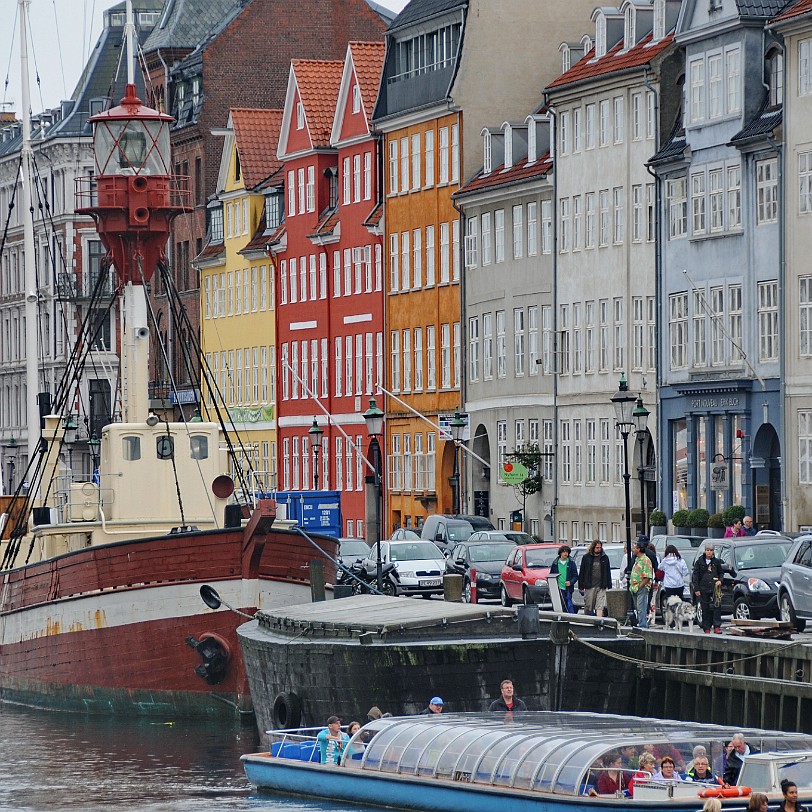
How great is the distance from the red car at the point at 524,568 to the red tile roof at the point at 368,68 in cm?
4580

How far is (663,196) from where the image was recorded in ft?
242

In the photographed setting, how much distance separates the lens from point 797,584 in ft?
134

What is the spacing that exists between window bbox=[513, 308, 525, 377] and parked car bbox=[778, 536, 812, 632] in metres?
43.3

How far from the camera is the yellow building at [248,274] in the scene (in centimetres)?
11100

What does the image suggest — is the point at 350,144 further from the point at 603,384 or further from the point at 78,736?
the point at 78,736

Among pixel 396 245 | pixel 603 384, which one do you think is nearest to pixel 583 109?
pixel 603 384

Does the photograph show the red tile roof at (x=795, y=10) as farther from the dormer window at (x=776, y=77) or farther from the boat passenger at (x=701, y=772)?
the boat passenger at (x=701, y=772)

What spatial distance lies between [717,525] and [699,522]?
3.65ft

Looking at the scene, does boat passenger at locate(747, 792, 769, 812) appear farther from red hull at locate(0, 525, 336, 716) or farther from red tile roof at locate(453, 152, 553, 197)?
red tile roof at locate(453, 152, 553, 197)

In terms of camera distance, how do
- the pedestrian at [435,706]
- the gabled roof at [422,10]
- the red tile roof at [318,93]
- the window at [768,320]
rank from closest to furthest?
the pedestrian at [435,706] < the window at [768,320] < the gabled roof at [422,10] < the red tile roof at [318,93]

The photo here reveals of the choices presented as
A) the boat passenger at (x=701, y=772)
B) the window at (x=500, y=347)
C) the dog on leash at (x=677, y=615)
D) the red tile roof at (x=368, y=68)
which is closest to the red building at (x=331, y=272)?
the red tile roof at (x=368, y=68)

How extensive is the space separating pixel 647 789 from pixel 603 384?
167ft

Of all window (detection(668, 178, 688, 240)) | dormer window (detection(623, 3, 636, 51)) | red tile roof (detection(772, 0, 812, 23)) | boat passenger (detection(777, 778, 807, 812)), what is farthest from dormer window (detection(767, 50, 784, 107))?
boat passenger (detection(777, 778, 807, 812))

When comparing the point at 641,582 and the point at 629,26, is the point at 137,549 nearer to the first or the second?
the point at 641,582
